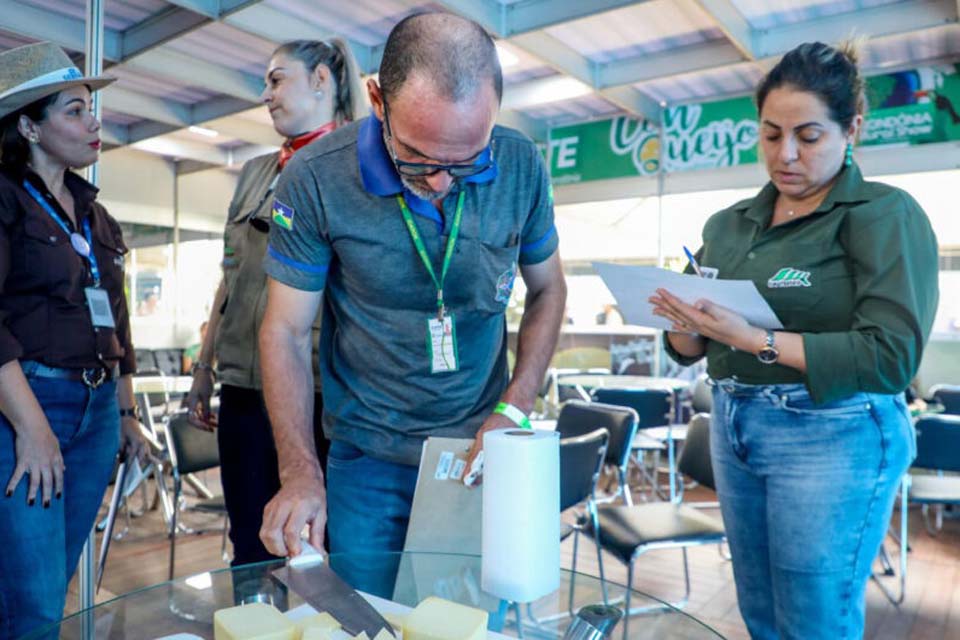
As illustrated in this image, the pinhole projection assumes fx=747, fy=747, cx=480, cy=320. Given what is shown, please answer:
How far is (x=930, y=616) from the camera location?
3053mm

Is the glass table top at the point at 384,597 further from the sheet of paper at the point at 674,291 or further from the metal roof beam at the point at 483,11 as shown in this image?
the metal roof beam at the point at 483,11

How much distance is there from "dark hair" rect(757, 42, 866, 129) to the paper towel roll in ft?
2.89

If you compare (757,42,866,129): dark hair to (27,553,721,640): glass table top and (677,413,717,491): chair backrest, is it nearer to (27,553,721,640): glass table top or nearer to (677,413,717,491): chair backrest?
(27,553,721,640): glass table top

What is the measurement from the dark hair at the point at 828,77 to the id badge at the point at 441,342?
0.77 metres

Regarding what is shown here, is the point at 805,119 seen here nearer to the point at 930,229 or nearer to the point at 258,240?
the point at 930,229

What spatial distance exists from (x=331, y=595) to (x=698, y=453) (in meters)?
2.42

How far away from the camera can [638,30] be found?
4977mm

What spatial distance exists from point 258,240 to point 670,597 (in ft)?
7.97

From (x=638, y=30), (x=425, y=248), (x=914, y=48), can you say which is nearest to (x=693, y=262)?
(x=425, y=248)

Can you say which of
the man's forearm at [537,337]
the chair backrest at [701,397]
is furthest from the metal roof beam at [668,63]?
the man's forearm at [537,337]

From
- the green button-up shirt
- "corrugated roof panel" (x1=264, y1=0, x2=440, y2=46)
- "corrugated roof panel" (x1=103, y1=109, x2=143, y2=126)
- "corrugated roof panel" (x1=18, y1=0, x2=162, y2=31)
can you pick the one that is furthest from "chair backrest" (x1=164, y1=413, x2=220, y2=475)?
"corrugated roof panel" (x1=103, y1=109, x2=143, y2=126)

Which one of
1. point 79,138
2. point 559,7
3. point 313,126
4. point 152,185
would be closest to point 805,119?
point 313,126

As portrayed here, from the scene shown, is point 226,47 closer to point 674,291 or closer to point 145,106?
point 145,106

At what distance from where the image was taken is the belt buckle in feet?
5.27
